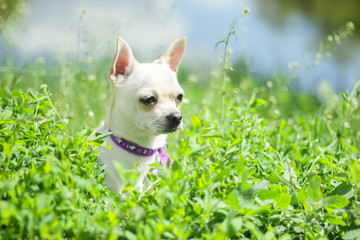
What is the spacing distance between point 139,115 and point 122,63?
0.45 metres

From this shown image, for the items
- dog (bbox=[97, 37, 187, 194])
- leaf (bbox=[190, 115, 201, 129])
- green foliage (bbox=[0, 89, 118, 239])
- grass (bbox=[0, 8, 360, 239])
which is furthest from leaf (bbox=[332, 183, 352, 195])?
green foliage (bbox=[0, 89, 118, 239])

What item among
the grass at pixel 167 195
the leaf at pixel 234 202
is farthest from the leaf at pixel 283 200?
the leaf at pixel 234 202

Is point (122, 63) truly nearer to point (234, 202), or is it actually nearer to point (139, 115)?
point (139, 115)

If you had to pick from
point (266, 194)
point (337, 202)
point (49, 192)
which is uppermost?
point (337, 202)

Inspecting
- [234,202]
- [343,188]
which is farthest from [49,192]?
[343,188]

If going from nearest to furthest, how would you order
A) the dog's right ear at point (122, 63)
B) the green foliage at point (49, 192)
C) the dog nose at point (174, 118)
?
1. the green foliage at point (49, 192)
2. the dog nose at point (174, 118)
3. the dog's right ear at point (122, 63)

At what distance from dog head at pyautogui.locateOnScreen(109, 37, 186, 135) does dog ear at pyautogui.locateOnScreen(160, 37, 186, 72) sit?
0.62 feet

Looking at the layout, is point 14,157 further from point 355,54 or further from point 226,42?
point 355,54

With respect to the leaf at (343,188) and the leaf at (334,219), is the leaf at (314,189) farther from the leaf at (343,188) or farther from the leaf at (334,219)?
the leaf at (343,188)

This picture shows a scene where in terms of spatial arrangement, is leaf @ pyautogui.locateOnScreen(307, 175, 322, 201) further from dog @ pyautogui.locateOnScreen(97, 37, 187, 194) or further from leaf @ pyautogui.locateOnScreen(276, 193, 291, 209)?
dog @ pyautogui.locateOnScreen(97, 37, 187, 194)

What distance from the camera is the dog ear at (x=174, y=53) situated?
2648 millimetres

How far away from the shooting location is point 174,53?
2.69 metres

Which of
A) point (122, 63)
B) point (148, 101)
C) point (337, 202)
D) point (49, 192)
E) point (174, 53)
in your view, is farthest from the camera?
point (174, 53)

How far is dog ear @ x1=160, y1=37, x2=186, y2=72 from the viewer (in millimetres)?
2648
